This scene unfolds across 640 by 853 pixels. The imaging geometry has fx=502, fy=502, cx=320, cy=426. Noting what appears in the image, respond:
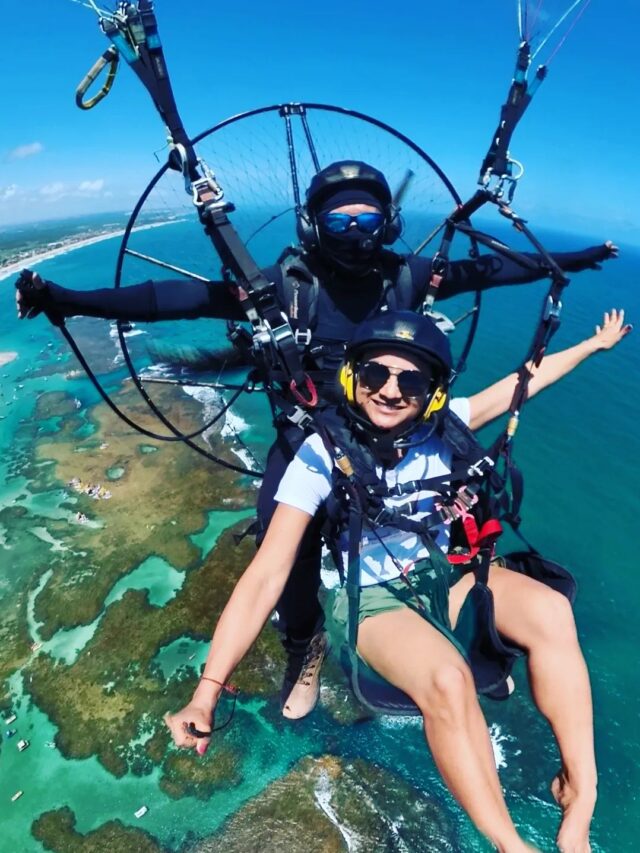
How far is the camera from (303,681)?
562 cm

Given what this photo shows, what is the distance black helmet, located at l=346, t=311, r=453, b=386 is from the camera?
293cm

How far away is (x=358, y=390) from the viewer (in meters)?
3.08

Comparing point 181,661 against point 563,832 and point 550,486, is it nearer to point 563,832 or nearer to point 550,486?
point 563,832

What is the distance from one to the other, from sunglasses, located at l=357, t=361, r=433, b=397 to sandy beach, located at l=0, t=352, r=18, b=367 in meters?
47.1

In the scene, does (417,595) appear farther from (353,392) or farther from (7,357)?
(7,357)

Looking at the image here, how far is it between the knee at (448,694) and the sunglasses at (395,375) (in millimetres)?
1530

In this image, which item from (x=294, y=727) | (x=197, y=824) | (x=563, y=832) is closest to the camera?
(x=563, y=832)

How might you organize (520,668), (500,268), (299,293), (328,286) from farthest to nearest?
(520,668)
(500,268)
(328,286)
(299,293)

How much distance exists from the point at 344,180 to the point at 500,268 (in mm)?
1441

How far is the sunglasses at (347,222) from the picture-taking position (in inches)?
135

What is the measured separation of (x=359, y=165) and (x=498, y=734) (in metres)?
14.5

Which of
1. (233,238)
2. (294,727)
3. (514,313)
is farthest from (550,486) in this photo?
(514,313)

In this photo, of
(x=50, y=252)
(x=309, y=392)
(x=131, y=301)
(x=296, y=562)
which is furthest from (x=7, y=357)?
(x=50, y=252)

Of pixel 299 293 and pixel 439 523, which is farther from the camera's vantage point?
pixel 299 293
